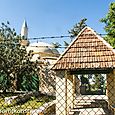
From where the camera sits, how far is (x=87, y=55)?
8750 millimetres

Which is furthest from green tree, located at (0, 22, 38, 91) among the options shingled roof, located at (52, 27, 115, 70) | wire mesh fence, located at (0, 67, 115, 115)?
shingled roof, located at (52, 27, 115, 70)

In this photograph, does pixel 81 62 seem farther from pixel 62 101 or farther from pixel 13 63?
pixel 13 63

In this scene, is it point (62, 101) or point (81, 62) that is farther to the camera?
point (62, 101)

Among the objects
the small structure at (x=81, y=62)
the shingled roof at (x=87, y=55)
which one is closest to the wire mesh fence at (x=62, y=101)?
the small structure at (x=81, y=62)

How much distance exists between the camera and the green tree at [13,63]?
2312cm

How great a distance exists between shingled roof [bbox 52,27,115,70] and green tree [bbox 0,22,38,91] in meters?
13.5

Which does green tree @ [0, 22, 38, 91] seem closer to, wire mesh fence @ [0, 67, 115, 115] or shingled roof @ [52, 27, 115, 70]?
wire mesh fence @ [0, 67, 115, 115]

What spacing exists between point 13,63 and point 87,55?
15.3 m

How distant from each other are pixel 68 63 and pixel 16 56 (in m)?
15.2

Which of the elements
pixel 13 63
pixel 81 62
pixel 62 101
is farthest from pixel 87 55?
pixel 13 63

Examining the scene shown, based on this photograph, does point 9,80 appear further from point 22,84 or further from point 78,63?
point 78,63

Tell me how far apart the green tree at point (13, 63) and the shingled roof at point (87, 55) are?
533 inches

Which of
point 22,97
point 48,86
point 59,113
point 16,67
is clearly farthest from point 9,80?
point 59,113

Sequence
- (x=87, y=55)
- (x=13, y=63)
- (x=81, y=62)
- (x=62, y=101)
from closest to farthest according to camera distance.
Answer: (x=87, y=55) → (x=81, y=62) → (x=62, y=101) → (x=13, y=63)
